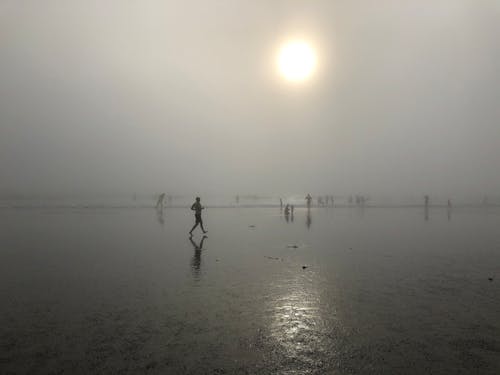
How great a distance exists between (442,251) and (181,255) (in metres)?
11.4

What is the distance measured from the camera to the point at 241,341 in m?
5.43

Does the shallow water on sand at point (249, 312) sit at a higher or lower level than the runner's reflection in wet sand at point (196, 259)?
lower

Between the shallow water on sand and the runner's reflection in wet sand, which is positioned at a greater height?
the runner's reflection in wet sand

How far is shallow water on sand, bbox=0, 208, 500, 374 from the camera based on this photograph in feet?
15.8

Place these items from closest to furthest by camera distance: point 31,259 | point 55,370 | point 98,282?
point 55,370 → point 98,282 → point 31,259

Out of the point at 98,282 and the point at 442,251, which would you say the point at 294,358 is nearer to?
the point at 98,282

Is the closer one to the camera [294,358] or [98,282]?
[294,358]

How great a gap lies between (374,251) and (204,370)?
11.6 metres

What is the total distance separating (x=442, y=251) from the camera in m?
14.3

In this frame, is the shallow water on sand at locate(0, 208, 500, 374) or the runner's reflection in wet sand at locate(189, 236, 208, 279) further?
the runner's reflection in wet sand at locate(189, 236, 208, 279)

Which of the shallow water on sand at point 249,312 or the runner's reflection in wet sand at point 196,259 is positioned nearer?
the shallow water on sand at point 249,312

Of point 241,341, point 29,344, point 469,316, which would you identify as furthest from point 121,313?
point 469,316

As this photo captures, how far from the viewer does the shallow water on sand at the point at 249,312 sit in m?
4.80

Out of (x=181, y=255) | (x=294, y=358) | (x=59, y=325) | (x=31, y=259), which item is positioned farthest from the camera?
(x=181, y=255)
